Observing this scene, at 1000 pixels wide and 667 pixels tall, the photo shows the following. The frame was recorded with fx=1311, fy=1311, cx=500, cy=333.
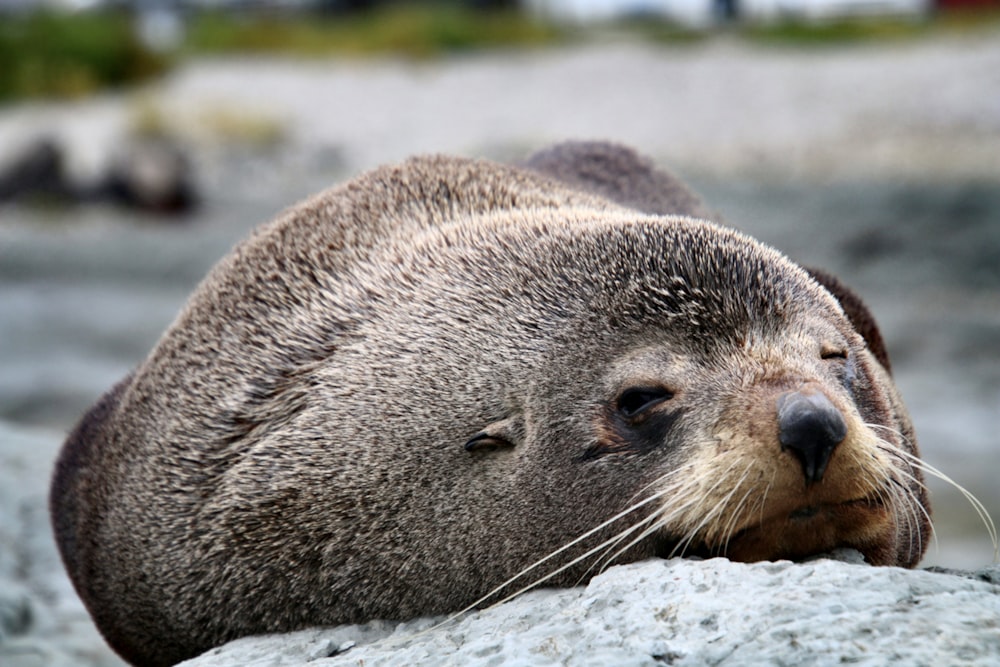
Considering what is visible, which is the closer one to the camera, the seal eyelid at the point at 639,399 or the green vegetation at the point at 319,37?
the seal eyelid at the point at 639,399

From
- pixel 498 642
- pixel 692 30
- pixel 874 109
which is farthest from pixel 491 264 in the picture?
pixel 692 30

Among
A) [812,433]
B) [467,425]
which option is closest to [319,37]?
[467,425]

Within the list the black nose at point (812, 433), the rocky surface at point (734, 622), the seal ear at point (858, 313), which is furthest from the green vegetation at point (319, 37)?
the rocky surface at point (734, 622)

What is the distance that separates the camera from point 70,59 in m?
31.8

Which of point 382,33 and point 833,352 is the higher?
point 382,33

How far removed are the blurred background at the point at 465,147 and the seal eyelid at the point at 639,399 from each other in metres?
3.04

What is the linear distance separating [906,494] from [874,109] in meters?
17.9

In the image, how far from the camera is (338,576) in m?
4.46

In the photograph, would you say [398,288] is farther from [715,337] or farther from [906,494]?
[906,494]

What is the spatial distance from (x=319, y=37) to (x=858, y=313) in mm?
34445

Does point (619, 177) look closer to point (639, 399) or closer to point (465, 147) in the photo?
point (639, 399)

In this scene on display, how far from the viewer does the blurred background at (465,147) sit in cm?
1142

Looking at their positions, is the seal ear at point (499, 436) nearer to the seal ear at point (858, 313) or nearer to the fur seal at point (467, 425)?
the fur seal at point (467, 425)

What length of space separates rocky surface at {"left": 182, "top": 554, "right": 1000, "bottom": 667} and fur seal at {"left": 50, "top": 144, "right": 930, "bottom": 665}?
249 mm
